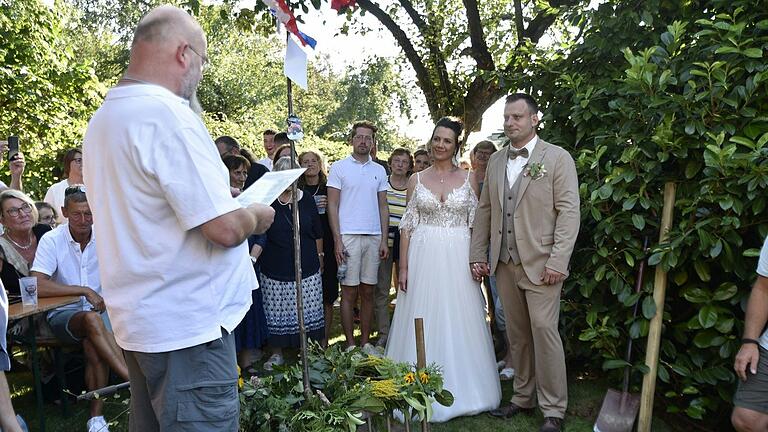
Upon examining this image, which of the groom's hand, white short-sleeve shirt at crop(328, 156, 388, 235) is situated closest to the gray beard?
the groom's hand

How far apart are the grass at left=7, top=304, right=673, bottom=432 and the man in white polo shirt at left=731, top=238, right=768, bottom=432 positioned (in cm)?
113

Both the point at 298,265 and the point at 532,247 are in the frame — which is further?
the point at 532,247

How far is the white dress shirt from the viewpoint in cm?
409

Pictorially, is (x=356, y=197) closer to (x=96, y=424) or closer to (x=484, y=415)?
(x=484, y=415)

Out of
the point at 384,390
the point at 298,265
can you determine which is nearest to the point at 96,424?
the point at 384,390

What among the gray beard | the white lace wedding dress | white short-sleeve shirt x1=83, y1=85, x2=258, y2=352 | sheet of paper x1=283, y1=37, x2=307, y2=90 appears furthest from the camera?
the white lace wedding dress

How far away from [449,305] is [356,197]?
1.66 meters

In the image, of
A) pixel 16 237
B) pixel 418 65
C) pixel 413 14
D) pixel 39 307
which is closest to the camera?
pixel 39 307

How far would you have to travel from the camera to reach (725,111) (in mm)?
3623

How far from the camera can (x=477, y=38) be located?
999 centimetres

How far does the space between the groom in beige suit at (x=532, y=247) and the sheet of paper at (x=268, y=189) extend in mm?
2162

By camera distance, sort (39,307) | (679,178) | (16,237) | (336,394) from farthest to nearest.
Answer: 1. (16,237)
2. (679,178)
3. (39,307)
4. (336,394)

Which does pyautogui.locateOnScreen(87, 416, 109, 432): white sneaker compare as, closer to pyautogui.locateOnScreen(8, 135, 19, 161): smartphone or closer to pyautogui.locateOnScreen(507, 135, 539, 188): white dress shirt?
pyautogui.locateOnScreen(507, 135, 539, 188): white dress shirt

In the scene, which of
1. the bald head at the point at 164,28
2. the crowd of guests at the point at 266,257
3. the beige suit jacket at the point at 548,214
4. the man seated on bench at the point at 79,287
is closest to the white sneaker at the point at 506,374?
the crowd of guests at the point at 266,257
